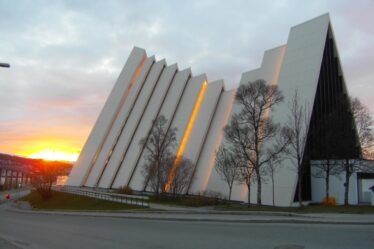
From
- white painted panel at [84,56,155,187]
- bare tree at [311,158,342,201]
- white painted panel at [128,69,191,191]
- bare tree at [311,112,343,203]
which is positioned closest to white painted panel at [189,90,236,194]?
white painted panel at [128,69,191,191]

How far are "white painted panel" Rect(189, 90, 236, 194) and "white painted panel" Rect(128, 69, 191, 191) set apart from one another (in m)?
6.21

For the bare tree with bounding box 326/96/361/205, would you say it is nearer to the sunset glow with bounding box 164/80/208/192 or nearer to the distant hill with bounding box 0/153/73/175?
the sunset glow with bounding box 164/80/208/192

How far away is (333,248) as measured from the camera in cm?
828

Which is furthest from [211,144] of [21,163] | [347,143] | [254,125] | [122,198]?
[21,163]

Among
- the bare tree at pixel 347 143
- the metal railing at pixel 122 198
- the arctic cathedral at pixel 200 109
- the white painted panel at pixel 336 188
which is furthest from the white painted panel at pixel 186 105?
the bare tree at pixel 347 143

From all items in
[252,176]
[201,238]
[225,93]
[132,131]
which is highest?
[225,93]

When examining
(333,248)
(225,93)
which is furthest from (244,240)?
(225,93)

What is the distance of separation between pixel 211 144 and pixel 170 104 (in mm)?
10086

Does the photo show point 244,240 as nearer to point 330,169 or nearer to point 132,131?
point 330,169

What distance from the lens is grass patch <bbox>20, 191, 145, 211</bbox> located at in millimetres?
30609

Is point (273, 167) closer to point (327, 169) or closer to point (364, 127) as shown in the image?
point (327, 169)

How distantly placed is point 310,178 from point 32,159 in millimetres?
112093

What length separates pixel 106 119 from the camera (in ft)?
180

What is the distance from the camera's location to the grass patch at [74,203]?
100 feet
